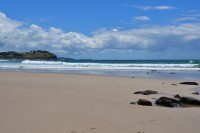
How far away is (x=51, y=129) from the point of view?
679cm

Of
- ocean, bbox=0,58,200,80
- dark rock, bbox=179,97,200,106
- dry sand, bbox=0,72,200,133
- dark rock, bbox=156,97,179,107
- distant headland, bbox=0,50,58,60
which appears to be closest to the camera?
dry sand, bbox=0,72,200,133

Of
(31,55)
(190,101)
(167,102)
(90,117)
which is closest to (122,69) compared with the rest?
(190,101)

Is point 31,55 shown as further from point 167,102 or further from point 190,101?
point 167,102

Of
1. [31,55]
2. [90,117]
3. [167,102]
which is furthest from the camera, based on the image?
[31,55]

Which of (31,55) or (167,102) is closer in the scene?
(167,102)

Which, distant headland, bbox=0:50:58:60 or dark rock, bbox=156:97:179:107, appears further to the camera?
distant headland, bbox=0:50:58:60

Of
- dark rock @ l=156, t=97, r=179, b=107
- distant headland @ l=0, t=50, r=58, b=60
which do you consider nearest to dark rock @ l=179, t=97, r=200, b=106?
dark rock @ l=156, t=97, r=179, b=107

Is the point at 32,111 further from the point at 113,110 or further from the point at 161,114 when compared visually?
the point at 161,114

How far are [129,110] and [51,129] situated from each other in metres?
3.04

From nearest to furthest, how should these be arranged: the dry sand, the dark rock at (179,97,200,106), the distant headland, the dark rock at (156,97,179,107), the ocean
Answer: the dry sand < the dark rock at (156,97,179,107) < the dark rock at (179,97,200,106) < the ocean < the distant headland

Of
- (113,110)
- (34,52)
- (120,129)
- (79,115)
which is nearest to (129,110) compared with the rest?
(113,110)

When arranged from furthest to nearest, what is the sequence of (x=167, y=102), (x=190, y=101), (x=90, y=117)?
(x=190, y=101) < (x=167, y=102) < (x=90, y=117)

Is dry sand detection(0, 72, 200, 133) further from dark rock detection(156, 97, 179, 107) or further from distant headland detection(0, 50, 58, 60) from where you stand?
distant headland detection(0, 50, 58, 60)

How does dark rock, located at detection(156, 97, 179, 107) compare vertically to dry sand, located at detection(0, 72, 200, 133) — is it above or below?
above
